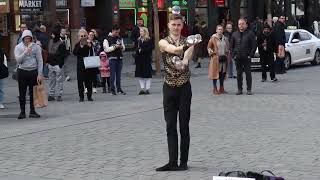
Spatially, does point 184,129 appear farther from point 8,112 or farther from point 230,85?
point 230,85

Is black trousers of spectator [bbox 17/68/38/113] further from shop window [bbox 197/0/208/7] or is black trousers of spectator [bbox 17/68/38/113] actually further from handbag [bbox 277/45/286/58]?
shop window [bbox 197/0/208/7]

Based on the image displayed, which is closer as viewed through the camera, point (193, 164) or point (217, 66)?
point (193, 164)

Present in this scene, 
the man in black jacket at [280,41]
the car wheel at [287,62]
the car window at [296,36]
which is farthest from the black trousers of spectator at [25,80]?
the car window at [296,36]

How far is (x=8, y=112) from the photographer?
1431 centimetres

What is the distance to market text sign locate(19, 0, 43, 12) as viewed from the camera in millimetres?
28641

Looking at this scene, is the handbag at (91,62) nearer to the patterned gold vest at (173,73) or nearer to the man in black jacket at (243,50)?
the man in black jacket at (243,50)

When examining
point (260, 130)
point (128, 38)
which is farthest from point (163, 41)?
point (128, 38)

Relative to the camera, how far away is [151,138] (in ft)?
34.3

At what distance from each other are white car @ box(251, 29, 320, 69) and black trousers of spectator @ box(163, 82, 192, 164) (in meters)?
16.7

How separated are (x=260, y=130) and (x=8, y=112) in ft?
19.8

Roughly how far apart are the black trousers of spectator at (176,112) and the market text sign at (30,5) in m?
21.7

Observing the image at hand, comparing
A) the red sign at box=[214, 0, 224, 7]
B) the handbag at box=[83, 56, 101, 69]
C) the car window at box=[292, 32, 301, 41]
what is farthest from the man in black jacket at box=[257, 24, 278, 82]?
the red sign at box=[214, 0, 224, 7]

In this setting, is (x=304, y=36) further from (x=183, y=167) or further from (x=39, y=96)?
(x=183, y=167)

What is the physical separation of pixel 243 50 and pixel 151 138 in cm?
660
